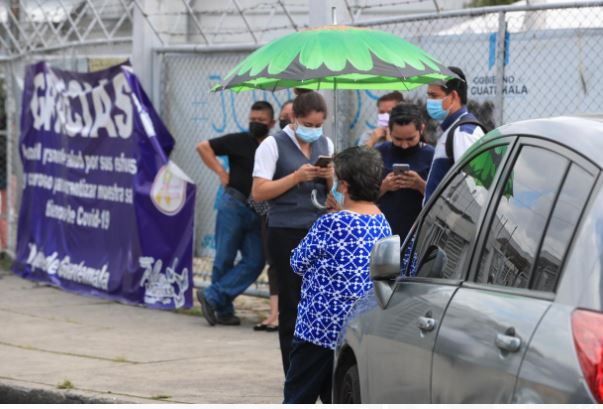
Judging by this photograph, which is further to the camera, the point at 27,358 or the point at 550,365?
the point at 27,358

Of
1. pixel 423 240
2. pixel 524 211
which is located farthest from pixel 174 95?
pixel 524 211

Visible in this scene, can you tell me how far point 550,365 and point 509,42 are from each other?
605 cm

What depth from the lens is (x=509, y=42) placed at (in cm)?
919

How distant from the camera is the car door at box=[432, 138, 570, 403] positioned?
12.1 ft

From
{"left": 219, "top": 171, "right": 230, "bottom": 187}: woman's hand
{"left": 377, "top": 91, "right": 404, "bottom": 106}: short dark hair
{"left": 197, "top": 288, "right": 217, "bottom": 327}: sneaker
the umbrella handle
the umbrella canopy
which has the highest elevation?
the umbrella canopy

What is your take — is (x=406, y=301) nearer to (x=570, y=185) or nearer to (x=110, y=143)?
(x=570, y=185)

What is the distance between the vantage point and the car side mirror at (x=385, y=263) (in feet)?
16.2

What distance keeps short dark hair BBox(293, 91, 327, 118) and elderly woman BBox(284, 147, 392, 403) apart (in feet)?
4.77

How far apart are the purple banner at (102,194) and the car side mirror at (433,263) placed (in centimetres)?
686

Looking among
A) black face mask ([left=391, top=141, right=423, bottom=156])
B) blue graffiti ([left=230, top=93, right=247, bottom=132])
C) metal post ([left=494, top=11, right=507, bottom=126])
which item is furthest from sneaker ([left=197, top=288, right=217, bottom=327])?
metal post ([left=494, top=11, right=507, bottom=126])

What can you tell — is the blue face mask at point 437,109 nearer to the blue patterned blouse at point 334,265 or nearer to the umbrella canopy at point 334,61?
the umbrella canopy at point 334,61

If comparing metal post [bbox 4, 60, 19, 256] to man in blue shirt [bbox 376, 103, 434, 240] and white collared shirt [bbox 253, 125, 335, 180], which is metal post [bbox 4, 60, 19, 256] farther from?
man in blue shirt [bbox 376, 103, 434, 240]

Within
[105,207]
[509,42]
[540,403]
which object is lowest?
[105,207]

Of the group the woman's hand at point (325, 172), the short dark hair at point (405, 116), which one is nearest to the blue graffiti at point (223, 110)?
the short dark hair at point (405, 116)
